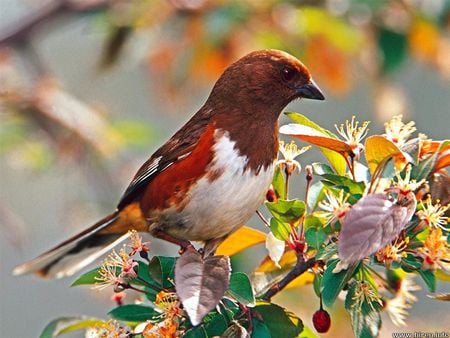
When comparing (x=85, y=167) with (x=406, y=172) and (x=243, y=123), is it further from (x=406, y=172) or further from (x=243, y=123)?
(x=406, y=172)

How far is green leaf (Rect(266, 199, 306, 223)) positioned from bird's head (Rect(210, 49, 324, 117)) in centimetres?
80

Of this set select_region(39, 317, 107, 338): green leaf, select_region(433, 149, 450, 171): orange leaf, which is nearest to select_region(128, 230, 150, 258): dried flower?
select_region(39, 317, 107, 338): green leaf

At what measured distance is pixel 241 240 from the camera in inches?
98.9

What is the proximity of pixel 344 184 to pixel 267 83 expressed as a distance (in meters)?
0.90

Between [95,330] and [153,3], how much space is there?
2490 millimetres

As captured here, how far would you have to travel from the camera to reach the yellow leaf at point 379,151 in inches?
80.4

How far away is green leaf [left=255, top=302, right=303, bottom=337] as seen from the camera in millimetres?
2113

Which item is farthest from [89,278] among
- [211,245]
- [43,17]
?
[43,17]

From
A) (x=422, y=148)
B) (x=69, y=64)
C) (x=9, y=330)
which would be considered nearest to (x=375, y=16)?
(x=422, y=148)

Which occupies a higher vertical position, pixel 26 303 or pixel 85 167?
pixel 85 167

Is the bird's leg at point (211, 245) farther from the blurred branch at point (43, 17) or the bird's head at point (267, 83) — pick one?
the blurred branch at point (43, 17)

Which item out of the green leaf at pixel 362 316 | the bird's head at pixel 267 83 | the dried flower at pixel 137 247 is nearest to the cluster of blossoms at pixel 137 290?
the dried flower at pixel 137 247

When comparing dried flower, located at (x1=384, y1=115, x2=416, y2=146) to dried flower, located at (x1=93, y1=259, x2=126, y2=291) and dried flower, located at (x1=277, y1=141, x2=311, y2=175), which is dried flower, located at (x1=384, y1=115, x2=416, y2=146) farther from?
dried flower, located at (x1=93, y1=259, x2=126, y2=291)

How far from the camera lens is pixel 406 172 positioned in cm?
210
